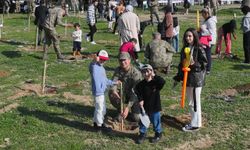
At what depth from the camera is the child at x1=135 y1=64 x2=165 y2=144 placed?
28.1ft

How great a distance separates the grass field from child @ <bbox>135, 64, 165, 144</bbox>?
521 millimetres

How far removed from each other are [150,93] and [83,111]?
271cm

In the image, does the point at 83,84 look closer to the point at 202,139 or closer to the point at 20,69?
the point at 20,69

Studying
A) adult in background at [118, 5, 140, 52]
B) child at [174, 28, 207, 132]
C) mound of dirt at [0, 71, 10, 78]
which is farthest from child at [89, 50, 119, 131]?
mound of dirt at [0, 71, 10, 78]

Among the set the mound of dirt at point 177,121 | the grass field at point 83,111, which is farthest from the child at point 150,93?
the mound of dirt at point 177,121

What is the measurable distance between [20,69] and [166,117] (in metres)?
7.04

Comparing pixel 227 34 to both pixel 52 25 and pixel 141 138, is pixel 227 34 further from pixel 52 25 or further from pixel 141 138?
pixel 141 138

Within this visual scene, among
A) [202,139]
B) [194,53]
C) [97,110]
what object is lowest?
[202,139]

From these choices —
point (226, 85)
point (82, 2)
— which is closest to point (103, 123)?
point (226, 85)

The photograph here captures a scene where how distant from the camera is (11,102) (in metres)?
11.7

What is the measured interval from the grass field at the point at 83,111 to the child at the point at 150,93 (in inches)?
20.5

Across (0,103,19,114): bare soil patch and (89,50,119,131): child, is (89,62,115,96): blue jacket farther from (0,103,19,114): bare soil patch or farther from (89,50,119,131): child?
(0,103,19,114): bare soil patch

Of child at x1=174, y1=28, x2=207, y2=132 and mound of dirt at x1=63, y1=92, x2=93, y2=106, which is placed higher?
child at x1=174, y1=28, x2=207, y2=132

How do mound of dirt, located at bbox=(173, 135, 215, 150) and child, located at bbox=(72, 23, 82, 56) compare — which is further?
child, located at bbox=(72, 23, 82, 56)
